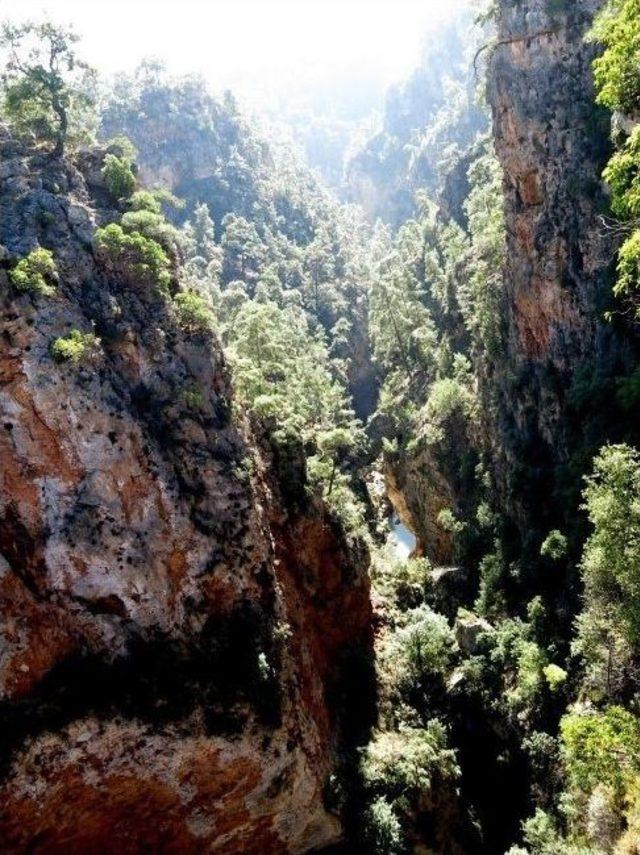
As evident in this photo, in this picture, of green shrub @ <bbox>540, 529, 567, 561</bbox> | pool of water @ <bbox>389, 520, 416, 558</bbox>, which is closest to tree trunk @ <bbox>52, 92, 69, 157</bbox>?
green shrub @ <bbox>540, 529, 567, 561</bbox>

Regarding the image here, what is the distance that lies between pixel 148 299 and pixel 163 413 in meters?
5.56

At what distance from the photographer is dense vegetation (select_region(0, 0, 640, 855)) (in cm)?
2214

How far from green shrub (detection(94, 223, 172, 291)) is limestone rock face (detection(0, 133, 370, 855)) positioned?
0.62m

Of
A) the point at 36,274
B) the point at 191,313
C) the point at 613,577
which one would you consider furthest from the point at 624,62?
the point at 36,274

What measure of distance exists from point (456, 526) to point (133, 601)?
27.9 m

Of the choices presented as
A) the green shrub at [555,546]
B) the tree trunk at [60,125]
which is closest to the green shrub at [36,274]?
the tree trunk at [60,125]

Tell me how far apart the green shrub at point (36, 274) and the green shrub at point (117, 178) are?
672 cm

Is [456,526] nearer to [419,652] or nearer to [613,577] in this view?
[419,652]

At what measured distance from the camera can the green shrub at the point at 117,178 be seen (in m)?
33.3

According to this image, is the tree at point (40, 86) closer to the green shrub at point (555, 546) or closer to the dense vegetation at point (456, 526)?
the dense vegetation at point (456, 526)

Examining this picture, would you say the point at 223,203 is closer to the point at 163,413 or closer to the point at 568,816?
the point at 163,413

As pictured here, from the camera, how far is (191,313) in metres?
31.1

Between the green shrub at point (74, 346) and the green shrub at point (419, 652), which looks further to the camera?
the green shrub at point (419, 652)

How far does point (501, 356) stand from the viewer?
4972cm
